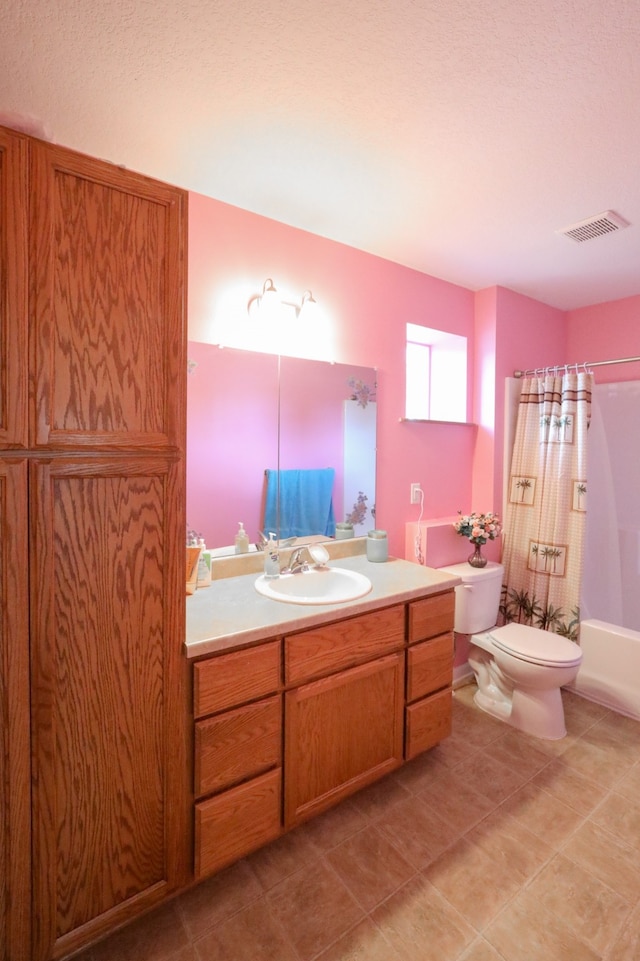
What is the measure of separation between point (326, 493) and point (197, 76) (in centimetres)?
154

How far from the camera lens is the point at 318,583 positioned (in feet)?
6.01

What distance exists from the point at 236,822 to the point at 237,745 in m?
0.24

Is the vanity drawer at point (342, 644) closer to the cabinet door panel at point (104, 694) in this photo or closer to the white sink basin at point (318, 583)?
the white sink basin at point (318, 583)

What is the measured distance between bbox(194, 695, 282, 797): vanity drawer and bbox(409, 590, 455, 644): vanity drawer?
623mm

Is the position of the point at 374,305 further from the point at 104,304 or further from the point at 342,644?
the point at 342,644

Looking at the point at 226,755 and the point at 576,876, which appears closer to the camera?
the point at 226,755

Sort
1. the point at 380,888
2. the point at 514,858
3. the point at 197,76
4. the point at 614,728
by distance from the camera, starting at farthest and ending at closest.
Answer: the point at 614,728
the point at 514,858
the point at 380,888
the point at 197,76

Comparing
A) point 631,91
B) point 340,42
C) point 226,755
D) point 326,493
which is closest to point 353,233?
point 340,42

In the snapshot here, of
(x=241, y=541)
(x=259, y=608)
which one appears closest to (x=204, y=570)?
(x=241, y=541)

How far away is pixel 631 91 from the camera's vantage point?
1.20 metres

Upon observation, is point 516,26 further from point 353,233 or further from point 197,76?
point 353,233

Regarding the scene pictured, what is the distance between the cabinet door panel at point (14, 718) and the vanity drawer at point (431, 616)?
1270 mm

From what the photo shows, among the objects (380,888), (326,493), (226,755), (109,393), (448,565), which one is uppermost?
(109,393)

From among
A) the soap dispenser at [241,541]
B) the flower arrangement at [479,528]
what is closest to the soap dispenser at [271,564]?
the soap dispenser at [241,541]
